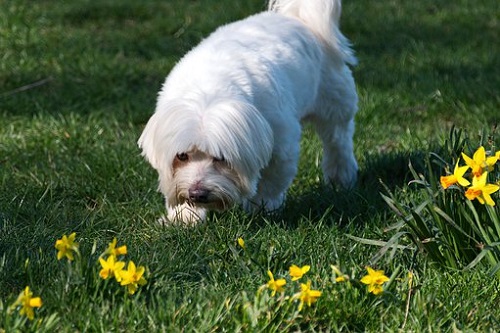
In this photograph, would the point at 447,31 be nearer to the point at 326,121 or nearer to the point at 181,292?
the point at 326,121

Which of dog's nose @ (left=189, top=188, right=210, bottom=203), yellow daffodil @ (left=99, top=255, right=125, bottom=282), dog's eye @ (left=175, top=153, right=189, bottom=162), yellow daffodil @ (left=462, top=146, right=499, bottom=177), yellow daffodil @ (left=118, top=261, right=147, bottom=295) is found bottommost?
dog's nose @ (left=189, top=188, right=210, bottom=203)

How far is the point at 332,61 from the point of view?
548 cm

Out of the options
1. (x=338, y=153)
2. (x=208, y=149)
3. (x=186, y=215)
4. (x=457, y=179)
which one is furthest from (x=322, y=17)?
(x=457, y=179)

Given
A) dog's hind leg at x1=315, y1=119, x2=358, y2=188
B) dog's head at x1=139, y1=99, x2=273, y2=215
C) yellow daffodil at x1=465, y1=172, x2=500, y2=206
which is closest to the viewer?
yellow daffodil at x1=465, y1=172, x2=500, y2=206

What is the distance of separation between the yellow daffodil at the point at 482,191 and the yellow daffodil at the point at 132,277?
1.18 metres

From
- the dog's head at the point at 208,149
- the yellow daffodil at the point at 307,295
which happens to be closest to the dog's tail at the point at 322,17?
the dog's head at the point at 208,149

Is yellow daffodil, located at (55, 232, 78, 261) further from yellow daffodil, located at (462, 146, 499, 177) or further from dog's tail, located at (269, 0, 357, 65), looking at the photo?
dog's tail, located at (269, 0, 357, 65)

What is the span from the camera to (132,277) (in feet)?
10.7

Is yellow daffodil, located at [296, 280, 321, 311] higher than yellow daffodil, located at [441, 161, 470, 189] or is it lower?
lower

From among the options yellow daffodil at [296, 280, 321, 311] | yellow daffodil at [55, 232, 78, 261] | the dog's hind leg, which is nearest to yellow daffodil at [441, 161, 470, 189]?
yellow daffodil at [296, 280, 321, 311]

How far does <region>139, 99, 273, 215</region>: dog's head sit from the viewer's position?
4.34 metres

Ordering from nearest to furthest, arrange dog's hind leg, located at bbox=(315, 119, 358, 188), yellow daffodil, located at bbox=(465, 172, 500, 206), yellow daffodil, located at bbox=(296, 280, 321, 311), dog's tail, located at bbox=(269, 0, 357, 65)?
1. yellow daffodil, located at bbox=(296, 280, 321, 311)
2. yellow daffodil, located at bbox=(465, 172, 500, 206)
3. dog's tail, located at bbox=(269, 0, 357, 65)
4. dog's hind leg, located at bbox=(315, 119, 358, 188)

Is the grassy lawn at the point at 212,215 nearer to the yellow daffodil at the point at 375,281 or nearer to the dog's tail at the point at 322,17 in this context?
the yellow daffodil at the point at 375,281

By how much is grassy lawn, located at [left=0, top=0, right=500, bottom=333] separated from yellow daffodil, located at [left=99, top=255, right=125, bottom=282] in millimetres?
67
